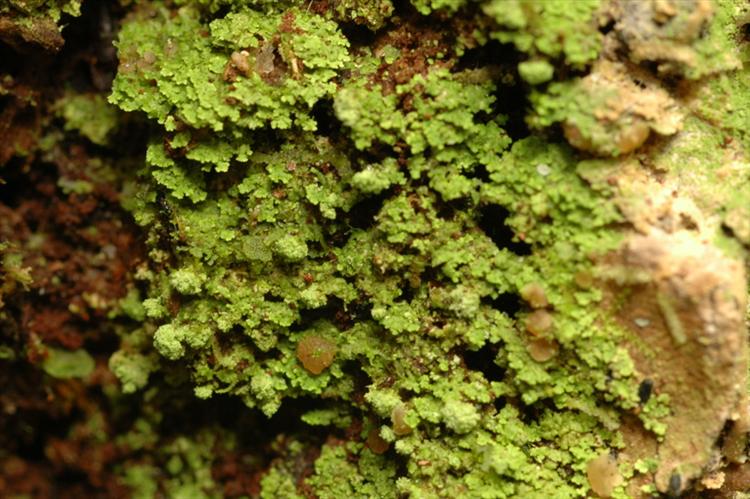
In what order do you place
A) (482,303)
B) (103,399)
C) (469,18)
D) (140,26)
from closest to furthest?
(469,18) < (482,303) < (140,26) < (103,399)

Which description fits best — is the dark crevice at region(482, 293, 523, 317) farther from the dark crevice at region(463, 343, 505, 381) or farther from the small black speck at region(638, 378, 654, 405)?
the small black speck at region(638, 378, 654, 405)

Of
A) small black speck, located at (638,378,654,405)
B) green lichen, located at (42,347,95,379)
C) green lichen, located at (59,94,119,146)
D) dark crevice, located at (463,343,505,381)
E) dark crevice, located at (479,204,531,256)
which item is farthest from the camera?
green lichen, located at (42,347,95,379)

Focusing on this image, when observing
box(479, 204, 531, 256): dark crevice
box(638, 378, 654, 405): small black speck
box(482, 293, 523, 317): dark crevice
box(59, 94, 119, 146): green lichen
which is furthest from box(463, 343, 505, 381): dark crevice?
box(59, 94, 119, 146): green lichen

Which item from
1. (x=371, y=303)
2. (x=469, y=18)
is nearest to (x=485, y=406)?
(x=371, y=303)

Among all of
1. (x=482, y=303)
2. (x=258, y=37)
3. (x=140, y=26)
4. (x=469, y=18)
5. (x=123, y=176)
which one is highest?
(x=469, y=18)

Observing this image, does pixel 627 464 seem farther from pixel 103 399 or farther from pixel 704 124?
pixel 103 399

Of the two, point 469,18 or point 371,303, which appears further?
point 371,303

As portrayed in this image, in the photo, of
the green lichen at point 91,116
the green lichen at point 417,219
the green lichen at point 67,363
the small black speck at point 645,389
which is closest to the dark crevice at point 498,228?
the green lichen at point 417,219
